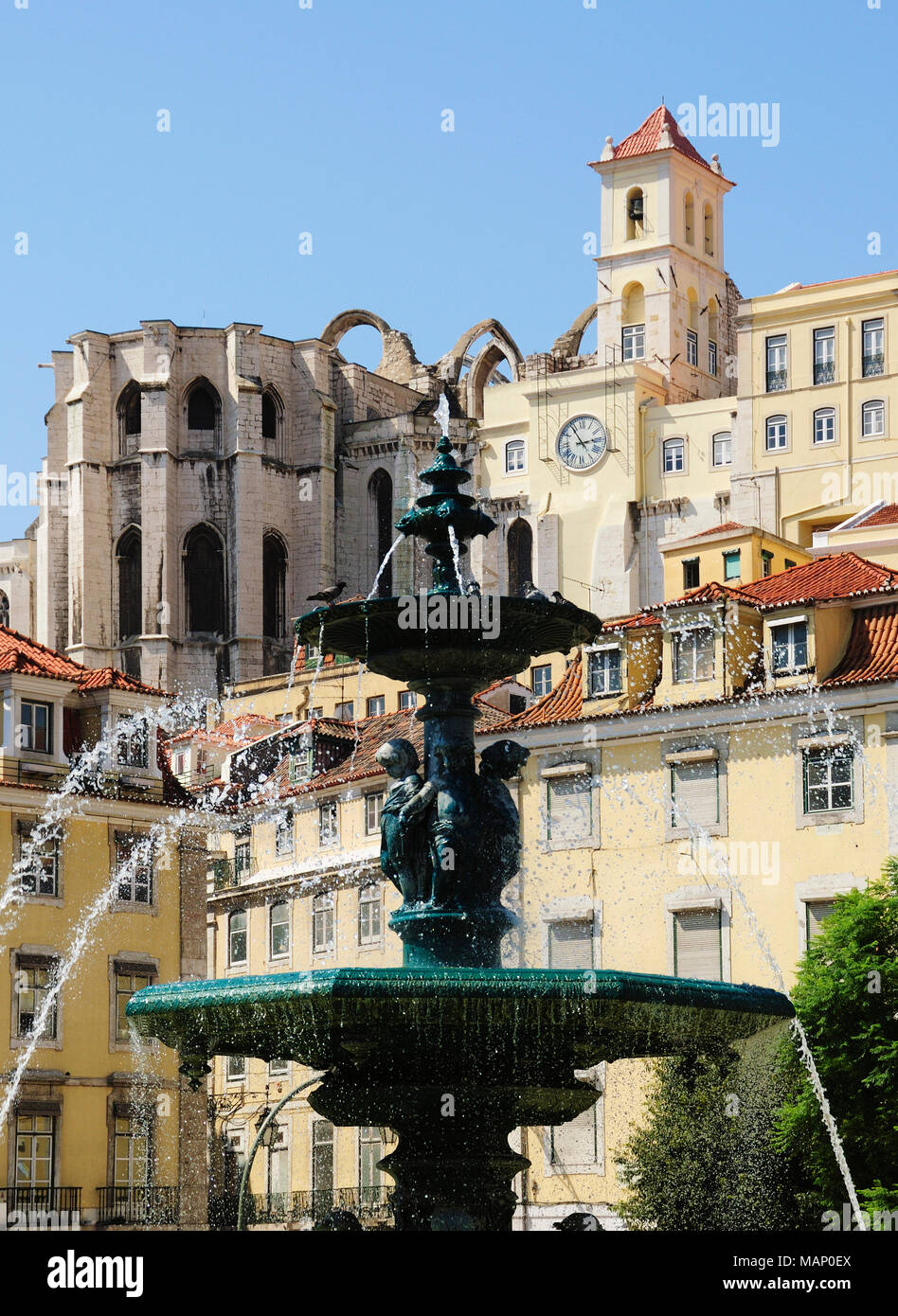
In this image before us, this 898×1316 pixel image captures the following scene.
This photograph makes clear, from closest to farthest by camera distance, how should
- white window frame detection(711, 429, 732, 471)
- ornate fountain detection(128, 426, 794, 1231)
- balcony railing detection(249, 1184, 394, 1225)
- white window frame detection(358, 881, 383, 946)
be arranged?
ornate fountain detection(128, 426, 794, 1231) → balcony railing detection(249, 1184, 394, 1225) → white window frame detection(358, 881, 383, 946) → white window frame detection(711, 429, 732, 471)

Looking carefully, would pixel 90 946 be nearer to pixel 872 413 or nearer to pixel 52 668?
pixel 52 668

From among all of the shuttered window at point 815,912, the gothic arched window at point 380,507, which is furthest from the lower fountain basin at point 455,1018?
the gothic arched window at point 380,507

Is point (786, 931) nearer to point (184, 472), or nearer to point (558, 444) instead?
point (558, 444)

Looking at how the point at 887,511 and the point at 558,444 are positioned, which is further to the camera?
the point at 558,444

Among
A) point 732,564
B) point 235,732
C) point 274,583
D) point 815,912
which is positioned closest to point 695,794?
point 815,912

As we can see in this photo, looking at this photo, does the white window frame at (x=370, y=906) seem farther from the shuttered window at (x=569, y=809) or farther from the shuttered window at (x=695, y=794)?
the shuttered window at (x=695, y=794)

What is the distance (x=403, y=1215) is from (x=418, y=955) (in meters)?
1.87

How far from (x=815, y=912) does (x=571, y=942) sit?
494cm

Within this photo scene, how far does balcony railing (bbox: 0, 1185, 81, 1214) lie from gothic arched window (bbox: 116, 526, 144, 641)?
60.4 m

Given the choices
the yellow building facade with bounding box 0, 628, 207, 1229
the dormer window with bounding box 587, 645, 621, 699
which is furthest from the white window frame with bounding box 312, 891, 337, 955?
the dormer window with bounding box 587, 645, 621, 699

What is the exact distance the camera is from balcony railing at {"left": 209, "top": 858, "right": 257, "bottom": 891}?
57.6 metres

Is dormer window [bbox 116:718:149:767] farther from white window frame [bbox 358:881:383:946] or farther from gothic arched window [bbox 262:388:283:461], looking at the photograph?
gothic arched window [bbox 262:388:283:461]

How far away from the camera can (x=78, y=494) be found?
349 feet
